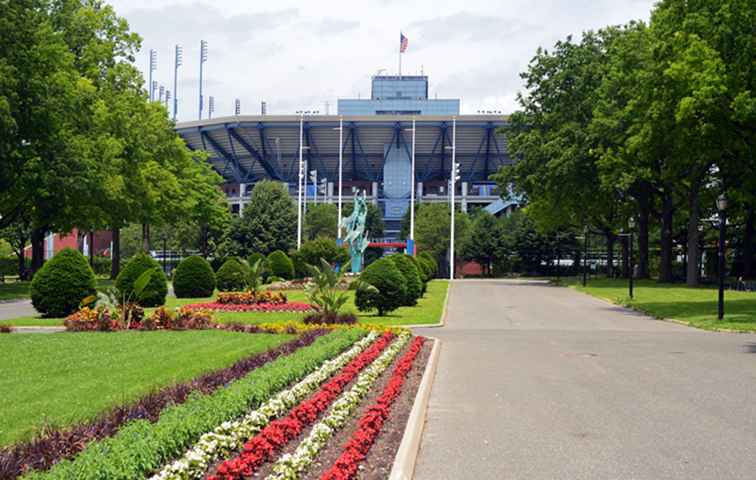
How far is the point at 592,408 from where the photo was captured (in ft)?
32.7

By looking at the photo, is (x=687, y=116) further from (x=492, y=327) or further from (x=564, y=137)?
(x=564, y=137)

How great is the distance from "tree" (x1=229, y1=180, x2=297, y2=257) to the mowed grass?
55.0 m

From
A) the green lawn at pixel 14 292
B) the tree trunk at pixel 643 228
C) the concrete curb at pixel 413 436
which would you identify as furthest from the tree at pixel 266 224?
the concrete curb at pixel 413 436

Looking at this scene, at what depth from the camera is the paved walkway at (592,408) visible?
7.25 metres

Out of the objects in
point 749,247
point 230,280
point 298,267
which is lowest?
point 230,280

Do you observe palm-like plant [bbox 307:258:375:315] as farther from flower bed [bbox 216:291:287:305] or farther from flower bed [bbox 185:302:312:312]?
flower bed [bbox 216:291:287:305]

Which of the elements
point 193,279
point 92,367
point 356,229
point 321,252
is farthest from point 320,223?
point 92,367

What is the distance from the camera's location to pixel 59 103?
120 ft

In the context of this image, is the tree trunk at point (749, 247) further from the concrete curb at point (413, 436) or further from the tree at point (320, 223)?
the concrete curb at point (413, 436)

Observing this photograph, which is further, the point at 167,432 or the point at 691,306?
the point at 691,306

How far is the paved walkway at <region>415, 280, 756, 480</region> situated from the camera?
285 inches

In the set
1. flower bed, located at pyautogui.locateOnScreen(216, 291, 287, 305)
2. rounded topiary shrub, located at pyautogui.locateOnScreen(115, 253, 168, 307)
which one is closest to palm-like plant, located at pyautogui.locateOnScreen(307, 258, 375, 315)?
flower bed, located at pyautogui.locateOnScreen(216, 291, 287, 305)

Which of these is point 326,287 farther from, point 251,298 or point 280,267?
point 280,267

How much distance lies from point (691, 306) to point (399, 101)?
102 m
